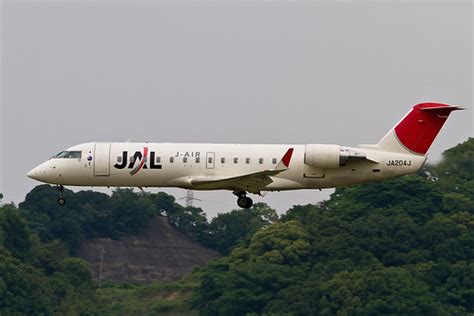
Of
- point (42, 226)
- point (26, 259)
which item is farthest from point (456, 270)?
point (42, 226)

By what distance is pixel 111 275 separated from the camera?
132 m

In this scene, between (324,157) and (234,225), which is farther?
(234,225)

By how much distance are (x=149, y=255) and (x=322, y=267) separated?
32203 mm

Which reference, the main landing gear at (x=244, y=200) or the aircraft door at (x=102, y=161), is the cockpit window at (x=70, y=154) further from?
the main landing gear at (x=244, y=200)

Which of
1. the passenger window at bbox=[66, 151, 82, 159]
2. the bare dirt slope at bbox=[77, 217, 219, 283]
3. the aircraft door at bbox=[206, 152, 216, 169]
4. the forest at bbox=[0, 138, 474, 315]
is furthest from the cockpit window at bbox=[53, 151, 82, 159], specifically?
the bare dirt slope at bbox=[77, 217, 219, 283]

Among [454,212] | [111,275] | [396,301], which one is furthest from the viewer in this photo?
[111,275]

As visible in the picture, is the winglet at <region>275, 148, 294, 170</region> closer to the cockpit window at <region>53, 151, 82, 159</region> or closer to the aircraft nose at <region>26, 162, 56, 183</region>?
the cockpit window at <region>53, 151, 82, 159</region>

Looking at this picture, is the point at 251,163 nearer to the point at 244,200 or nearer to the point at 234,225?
the point at 244,200

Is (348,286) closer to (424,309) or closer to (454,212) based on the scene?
(424,309)

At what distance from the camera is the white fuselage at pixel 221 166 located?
61.8 meters

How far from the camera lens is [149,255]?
140 m

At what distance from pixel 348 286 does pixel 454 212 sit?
17.7 metres

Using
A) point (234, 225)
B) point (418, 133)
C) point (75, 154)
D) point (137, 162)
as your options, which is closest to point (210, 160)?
point (137, 162)

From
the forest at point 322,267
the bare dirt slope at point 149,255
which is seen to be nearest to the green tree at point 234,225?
the bare dirt slope at point 149,255
